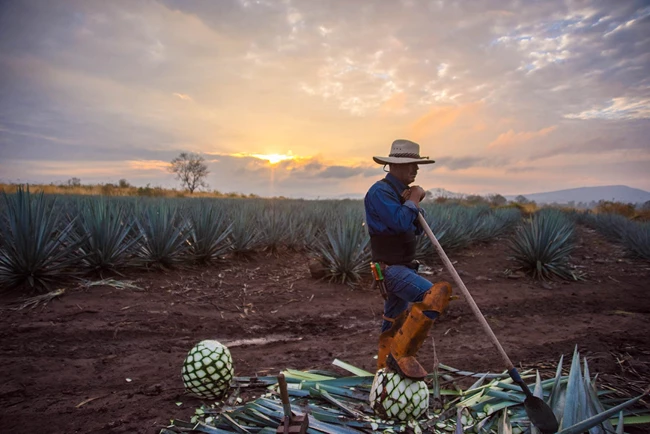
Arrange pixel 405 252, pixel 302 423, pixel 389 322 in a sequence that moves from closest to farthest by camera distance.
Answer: pixel 302 423 < pixel 405 252 < pixel 389 322

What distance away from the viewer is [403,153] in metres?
3.05

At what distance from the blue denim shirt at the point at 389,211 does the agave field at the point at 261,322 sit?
113cm

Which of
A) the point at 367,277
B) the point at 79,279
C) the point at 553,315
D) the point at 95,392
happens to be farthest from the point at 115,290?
the point at 553,315

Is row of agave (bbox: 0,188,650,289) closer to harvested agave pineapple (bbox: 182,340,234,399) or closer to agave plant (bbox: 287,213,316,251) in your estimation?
agave plant (bbox: 287,213,316,251)

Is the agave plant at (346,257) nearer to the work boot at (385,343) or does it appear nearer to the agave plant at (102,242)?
the agave plant at (102,242)

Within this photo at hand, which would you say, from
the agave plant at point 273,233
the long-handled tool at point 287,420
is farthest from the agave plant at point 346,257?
the long-handled tool at point 287,420

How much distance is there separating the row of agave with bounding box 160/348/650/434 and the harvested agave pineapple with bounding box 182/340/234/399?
10 cm

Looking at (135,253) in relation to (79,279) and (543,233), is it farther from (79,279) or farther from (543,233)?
(543,233)

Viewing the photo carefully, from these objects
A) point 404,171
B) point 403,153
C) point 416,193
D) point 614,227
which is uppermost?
point 403,153

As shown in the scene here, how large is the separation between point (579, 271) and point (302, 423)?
8.34 meters

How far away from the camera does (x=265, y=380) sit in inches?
121

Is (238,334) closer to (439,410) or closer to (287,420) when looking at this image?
(439,410)

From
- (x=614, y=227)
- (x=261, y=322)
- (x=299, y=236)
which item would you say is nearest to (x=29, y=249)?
(x=261, y=322)

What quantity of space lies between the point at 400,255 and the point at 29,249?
4.78m
